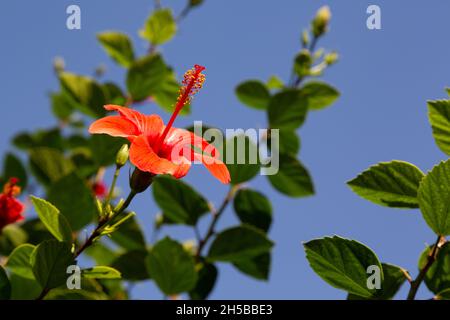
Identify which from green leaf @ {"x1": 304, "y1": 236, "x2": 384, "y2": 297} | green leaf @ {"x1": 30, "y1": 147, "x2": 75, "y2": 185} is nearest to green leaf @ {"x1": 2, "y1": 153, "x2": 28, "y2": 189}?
green leaf @ {"x1": 30, "y1": 147, "x2": 75, "y2": 185}

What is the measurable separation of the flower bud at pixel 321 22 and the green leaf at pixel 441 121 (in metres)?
1.48

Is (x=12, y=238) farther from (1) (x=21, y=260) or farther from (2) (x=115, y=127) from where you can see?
(2) (x=115, y=127)

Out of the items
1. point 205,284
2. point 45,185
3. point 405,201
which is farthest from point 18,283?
point 405,201

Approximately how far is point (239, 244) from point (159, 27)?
1607 millimetres

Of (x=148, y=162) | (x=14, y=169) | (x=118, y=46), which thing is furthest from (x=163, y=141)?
(x=14, y=169)

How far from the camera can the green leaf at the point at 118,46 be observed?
294cm

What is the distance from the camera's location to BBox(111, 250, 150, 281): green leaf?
2.18 m

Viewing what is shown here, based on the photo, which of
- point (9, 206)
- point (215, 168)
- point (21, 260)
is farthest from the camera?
point (9, 206)

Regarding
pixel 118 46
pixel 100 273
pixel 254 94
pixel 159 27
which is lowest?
pixel 100 273

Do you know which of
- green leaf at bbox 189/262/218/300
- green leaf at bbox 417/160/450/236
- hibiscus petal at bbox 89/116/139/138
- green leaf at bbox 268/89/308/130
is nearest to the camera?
green leaf at bbox 417/160/450/236

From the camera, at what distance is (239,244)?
2.09 metres

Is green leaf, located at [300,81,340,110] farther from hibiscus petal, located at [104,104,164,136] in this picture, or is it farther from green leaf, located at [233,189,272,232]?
hibiscus petal, located at [104,104,164,136]

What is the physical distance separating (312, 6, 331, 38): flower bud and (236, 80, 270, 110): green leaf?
17.1 inches
